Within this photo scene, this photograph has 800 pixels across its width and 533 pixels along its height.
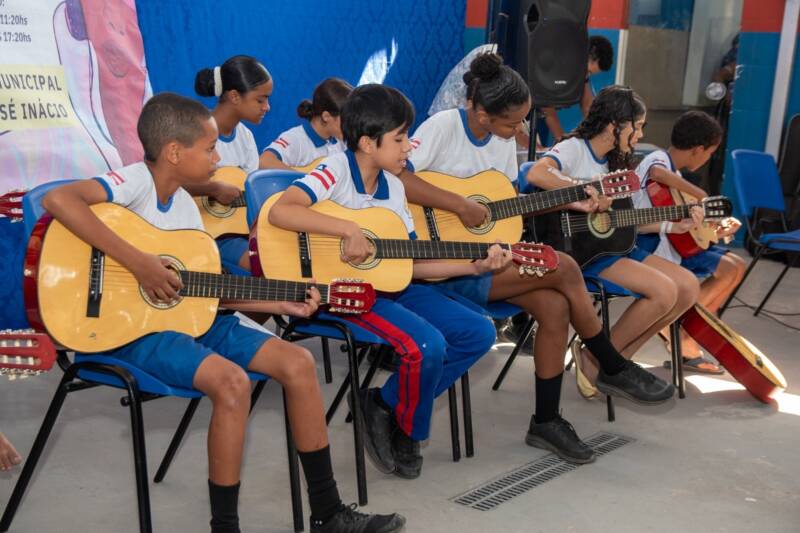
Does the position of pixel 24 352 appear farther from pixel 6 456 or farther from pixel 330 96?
pixel 330 96

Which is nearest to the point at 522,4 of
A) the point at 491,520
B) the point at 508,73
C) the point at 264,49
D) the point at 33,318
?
the point at 264,49

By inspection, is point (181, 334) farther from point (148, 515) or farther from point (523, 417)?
point (523, 417)

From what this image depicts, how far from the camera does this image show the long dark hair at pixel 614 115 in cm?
341

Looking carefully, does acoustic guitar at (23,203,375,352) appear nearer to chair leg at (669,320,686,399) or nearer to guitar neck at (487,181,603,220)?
guitar neck at (487,181,603,220)

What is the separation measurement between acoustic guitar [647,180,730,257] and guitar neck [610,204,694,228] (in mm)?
88

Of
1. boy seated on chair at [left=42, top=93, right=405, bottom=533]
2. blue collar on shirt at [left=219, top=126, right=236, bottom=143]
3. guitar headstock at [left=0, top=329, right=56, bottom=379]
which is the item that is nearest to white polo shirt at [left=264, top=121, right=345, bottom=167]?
blue collar on shirt at [left=219, top=126, right=236, bottom=143]

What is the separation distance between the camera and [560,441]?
2.98 meters

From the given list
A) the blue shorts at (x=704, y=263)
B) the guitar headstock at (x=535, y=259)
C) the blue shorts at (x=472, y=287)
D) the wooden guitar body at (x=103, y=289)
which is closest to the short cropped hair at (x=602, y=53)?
the blue shorts at (x=704, y=263)

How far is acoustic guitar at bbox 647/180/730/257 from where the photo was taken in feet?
11.8

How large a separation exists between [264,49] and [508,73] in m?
2.18

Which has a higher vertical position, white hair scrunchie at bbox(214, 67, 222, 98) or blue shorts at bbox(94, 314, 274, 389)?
white hair scrunchie at bbox(214, 67, 222, 98)

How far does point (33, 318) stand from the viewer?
208 cm

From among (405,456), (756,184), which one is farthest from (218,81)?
(756,184)

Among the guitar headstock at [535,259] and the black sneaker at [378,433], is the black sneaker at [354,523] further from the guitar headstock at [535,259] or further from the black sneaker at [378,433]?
the guitar headstock at [535,259]
